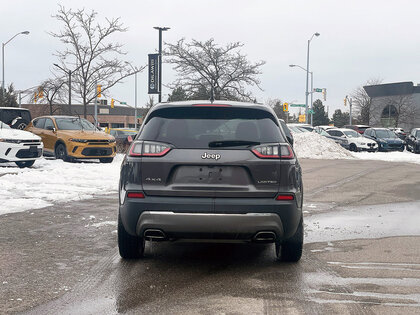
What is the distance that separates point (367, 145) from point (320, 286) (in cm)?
3091

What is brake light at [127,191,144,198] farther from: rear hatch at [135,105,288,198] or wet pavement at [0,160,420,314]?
wet pavement at [0,160,420,314]

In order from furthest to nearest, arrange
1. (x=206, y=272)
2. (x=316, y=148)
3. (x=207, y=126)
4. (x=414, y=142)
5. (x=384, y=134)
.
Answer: (x=384, y=134) → (x=414, y=142) → (x=316, y=148) → (x=206, y=272) → (x=207, y=126)

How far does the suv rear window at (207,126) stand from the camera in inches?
196

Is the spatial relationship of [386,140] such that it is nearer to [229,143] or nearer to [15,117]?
[15,117]

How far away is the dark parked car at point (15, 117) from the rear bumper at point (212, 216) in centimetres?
1826

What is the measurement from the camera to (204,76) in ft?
114

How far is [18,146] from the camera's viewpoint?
1683 cm

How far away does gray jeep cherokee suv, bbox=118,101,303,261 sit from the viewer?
4.76m

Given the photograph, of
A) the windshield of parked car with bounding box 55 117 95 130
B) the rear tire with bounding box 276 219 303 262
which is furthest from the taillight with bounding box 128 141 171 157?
the windshield of parked car with bounding box 55 117 95 130

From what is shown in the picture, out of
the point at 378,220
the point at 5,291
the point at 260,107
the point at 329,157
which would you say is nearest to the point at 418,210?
the point at 378,220

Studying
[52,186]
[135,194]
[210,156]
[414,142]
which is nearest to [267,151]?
[210,156]

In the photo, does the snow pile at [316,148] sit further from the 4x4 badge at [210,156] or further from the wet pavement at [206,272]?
the 4x4 badge at [210,156]

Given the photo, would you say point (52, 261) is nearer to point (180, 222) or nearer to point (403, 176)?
point (180, 222)

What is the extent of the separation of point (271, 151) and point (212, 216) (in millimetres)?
803
